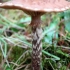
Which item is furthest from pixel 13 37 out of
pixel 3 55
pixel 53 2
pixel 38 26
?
pixel 53 2

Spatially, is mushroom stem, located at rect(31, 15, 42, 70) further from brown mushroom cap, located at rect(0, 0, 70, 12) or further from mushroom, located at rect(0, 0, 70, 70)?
brown mushroom cap, located at rect(0, 0, 70, 12)

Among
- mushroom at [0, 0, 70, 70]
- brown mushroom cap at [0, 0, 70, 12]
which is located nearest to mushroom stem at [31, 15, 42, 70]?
mushroom at [0, 0, 70, 70]

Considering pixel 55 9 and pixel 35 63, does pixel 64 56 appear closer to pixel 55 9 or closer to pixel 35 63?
pixel 35 63

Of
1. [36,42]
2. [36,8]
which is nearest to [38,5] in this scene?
[36,8]

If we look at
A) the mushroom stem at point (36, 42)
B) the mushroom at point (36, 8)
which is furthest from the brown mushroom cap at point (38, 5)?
the mushroom stem at point (36, 42)

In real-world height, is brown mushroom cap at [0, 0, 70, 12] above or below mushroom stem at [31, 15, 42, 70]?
above

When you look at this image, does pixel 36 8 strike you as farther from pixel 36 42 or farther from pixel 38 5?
pixel 36 42
